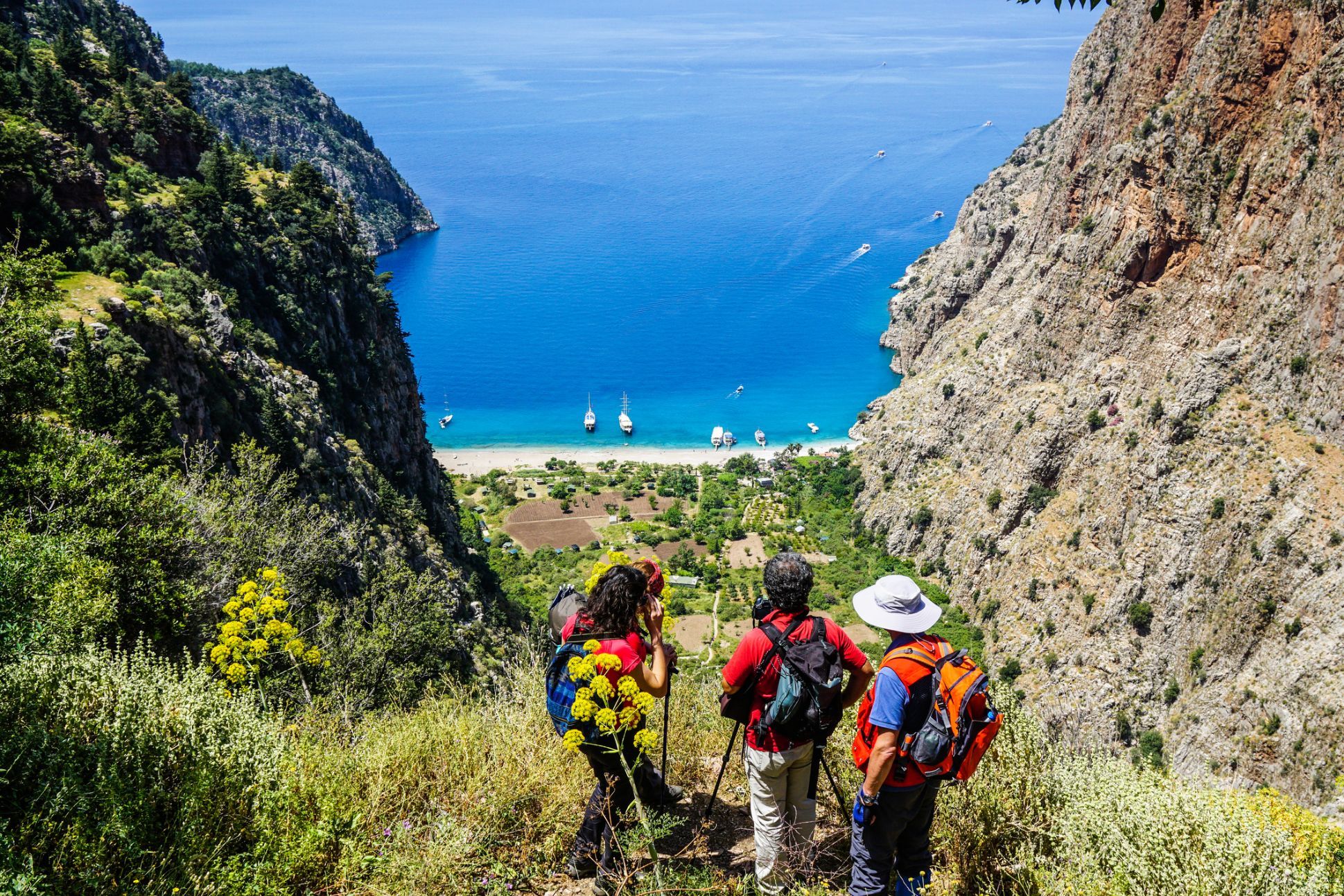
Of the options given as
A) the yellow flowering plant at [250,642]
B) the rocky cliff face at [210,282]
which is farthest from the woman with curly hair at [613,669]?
the rocky cliff face at [210,282]

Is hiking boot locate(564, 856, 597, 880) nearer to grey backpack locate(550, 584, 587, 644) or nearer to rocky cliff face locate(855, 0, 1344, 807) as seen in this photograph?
grey backpack locate(550, 584, 587, 644)

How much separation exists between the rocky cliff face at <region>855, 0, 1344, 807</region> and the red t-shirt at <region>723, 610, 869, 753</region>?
25142 mm

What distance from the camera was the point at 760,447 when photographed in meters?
82.6

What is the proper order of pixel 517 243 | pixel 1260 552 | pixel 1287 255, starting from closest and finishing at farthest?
pixel 1260 552, pixel 1287 255, pixel 517 243

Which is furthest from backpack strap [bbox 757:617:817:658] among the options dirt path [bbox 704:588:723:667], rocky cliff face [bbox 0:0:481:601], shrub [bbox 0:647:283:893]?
dirt path [bbox 704:588:723:667]

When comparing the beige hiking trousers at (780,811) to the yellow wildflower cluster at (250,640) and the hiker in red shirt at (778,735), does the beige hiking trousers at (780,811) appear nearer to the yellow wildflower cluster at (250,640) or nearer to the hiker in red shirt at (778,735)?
the hiker in red shirt at (778,735)

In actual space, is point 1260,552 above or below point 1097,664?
above

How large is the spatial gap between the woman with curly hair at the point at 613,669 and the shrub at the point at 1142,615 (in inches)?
1475

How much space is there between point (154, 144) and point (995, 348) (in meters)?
53.0

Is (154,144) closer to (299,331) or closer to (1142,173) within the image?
(299,331)

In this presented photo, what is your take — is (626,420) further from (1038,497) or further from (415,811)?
(415,811)

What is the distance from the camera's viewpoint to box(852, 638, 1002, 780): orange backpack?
411 centimetres

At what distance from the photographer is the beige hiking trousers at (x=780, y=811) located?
15.1 ft

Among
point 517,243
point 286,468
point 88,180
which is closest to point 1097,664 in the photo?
point 286,468
